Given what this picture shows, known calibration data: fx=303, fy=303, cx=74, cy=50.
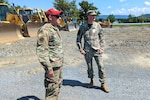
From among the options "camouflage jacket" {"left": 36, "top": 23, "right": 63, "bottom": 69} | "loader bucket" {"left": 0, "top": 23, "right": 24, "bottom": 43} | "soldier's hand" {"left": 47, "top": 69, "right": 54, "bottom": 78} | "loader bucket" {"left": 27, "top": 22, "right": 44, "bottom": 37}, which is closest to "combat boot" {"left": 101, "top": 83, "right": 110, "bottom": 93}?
"camouflage jacket" {"left": 36, "top": 23, "right": 63, "bottom": 69}

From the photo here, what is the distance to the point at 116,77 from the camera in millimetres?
7926

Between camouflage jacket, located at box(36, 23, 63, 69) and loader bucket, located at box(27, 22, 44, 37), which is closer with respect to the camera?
camouflage jacket, located at box(36, 23, 63, 69)

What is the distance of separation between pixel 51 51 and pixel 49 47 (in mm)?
80

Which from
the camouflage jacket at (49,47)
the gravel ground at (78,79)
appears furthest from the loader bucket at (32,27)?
the camouflage jacket at (49,47)

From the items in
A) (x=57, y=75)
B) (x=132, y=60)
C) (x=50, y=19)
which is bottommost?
(x=132, y=60)

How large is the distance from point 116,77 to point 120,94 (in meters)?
1.58

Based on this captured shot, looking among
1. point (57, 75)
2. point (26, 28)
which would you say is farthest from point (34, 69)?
point (26, 28)

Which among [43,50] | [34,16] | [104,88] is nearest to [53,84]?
[43,50]

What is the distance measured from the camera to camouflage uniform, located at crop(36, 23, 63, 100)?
14.9 ft

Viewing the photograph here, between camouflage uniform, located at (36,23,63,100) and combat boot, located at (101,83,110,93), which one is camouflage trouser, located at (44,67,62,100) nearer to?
camouflage uniform, located at (36,23,63,100)

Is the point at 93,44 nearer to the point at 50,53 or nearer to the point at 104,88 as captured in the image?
the point at 104,88

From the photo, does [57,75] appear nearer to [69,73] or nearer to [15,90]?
[15,90]

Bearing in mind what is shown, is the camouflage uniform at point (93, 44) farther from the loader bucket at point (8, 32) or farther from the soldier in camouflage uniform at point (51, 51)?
the loader bucket at point (8, 32)

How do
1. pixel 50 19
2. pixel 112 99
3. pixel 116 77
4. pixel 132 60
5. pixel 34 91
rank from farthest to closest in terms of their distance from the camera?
pixel 132 60 → pixel 116 77 → pixel 34 91 → pixel 112 99 → pixel 50 19
